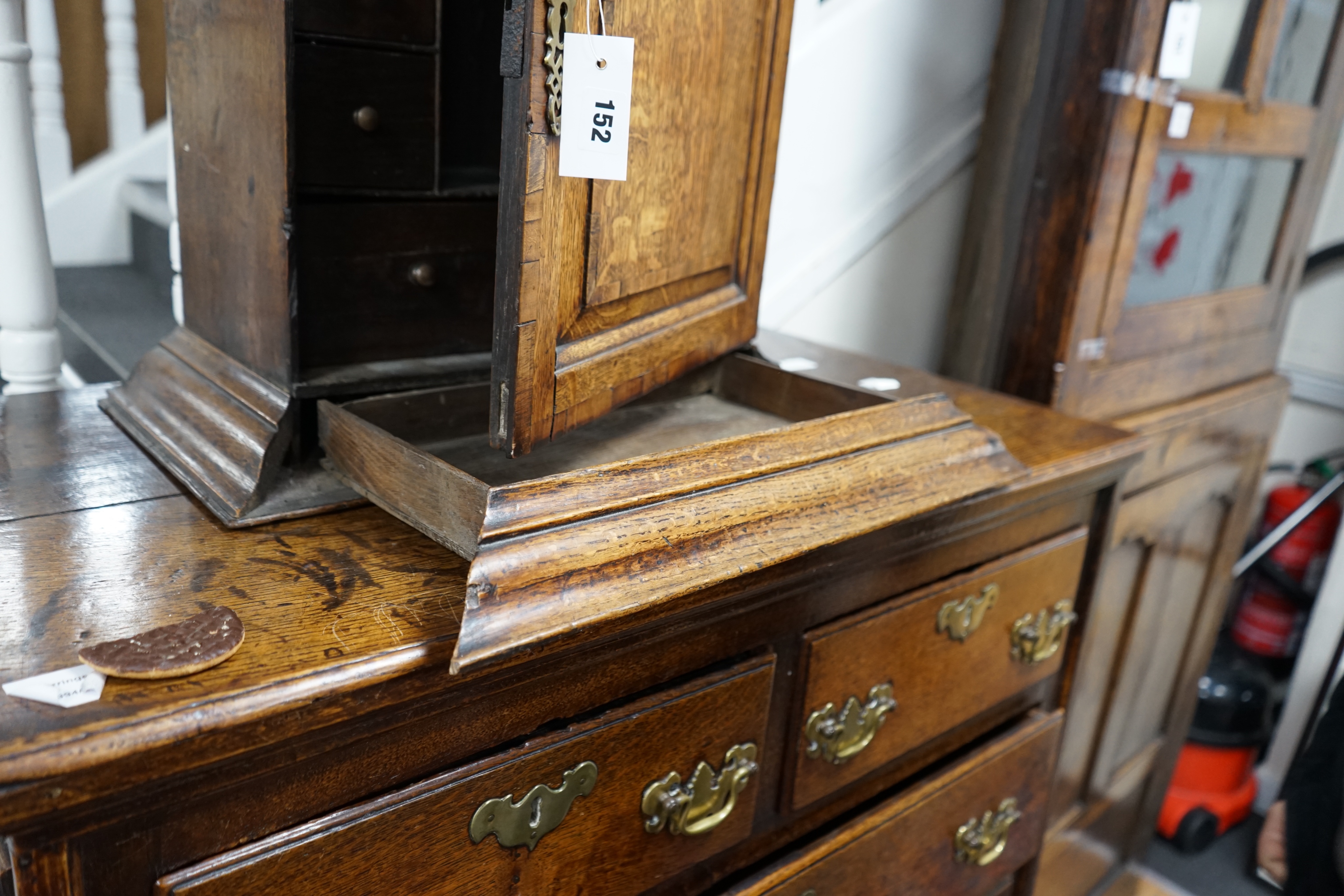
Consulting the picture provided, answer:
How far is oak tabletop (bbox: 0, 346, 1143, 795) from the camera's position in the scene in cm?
45

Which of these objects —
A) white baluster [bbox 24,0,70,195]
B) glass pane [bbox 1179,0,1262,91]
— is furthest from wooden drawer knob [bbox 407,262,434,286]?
glass pane [bbox 1179,0,1262,91]

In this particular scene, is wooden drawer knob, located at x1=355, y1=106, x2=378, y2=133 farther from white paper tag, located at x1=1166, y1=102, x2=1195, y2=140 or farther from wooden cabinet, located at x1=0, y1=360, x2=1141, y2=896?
white paper tag, located at x1=1166, y1=102, x2=1195, y2=140

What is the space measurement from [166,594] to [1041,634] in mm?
845

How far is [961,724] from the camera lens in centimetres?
100

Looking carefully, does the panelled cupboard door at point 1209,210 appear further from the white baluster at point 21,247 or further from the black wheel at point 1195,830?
the white baluster at point 21,247

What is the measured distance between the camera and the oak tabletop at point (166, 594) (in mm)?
453

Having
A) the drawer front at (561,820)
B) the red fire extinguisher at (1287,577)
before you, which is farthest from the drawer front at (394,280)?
the red fire extinguisher at (1287,577)

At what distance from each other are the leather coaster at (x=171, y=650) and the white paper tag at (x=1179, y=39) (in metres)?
1.29

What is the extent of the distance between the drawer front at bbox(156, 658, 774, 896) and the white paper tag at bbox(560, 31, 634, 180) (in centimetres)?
35

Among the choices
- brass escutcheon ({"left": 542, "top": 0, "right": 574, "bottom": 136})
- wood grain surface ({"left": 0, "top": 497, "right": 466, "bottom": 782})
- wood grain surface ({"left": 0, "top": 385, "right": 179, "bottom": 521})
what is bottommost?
wood grain surface ({"left": 0, "top": 385, "right": 179, "bottom": 521})

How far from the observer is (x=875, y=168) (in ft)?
5.09

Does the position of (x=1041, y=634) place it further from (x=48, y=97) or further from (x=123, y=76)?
(x=123, y=76)

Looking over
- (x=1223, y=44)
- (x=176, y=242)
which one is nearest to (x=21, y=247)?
(x=176, y=242)

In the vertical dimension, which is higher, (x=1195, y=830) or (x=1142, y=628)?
(x=1142, y=628)
